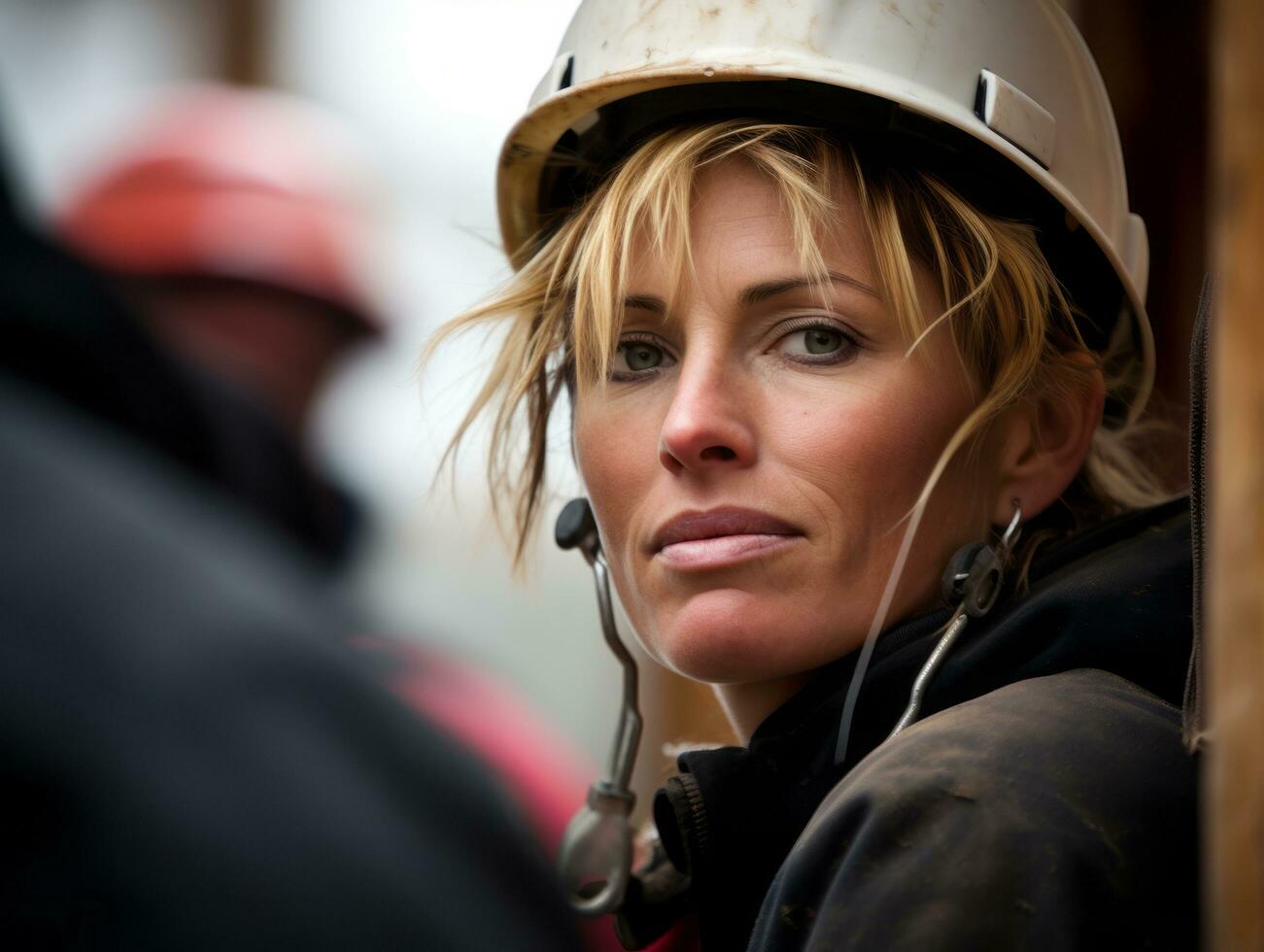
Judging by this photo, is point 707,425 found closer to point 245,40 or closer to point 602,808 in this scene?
point 602,808

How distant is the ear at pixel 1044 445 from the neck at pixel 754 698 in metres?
0.35

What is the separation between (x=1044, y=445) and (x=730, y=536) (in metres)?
0.49

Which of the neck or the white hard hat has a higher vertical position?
the white hard hat

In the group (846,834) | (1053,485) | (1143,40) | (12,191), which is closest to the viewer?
(12,191)

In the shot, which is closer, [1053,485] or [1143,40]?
[1053,485]

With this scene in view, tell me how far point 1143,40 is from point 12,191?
335cm

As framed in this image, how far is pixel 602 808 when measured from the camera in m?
2.04

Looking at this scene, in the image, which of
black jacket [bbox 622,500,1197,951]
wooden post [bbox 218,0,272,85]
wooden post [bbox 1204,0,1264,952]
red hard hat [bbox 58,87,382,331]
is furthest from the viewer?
wooden post [bbox 218,0,272,85]

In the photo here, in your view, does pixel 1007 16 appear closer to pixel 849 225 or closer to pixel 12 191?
pixel 849 225

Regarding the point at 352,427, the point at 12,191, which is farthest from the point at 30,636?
the point at 352,427

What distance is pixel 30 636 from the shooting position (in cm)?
68

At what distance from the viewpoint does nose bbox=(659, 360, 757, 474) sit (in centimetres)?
176

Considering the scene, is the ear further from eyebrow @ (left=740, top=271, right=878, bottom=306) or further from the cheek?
the cheek

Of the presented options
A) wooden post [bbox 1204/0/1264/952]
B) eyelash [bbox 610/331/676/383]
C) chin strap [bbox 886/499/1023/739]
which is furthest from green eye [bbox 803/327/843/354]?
wooden post [bbox 1204/0/1264/952]
